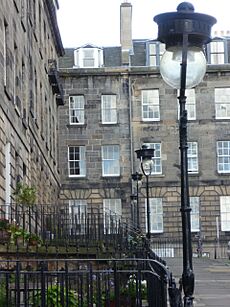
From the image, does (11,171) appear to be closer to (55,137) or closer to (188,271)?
(188,271)

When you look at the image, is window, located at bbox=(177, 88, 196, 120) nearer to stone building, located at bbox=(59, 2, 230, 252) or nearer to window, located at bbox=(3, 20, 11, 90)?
stone building, located at bbox=(59, 2, 230, 252)

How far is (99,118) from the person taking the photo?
51.0 meters

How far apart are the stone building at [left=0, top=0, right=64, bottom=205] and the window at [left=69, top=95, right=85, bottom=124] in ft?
15.8

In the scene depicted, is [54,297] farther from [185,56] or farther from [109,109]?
[109,109]

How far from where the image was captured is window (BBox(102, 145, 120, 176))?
50281mm

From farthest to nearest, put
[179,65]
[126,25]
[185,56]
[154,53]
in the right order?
[154,53]
[126,25]
[179,65]
[185,56]

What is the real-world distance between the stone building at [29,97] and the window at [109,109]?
551 centimetres

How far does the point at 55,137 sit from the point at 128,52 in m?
9.57

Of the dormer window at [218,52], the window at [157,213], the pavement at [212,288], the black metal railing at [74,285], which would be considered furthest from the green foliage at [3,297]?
the dormer window at [218,52]

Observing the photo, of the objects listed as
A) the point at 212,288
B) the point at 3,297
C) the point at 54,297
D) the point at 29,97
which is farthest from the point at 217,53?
the point at 54,297

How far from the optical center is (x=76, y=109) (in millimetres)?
51031

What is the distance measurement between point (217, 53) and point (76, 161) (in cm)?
1254

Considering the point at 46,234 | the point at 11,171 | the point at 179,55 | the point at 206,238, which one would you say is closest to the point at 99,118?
the point at 206,238

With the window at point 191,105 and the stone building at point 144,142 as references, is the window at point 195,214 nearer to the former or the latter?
the stone building at point 144,142
